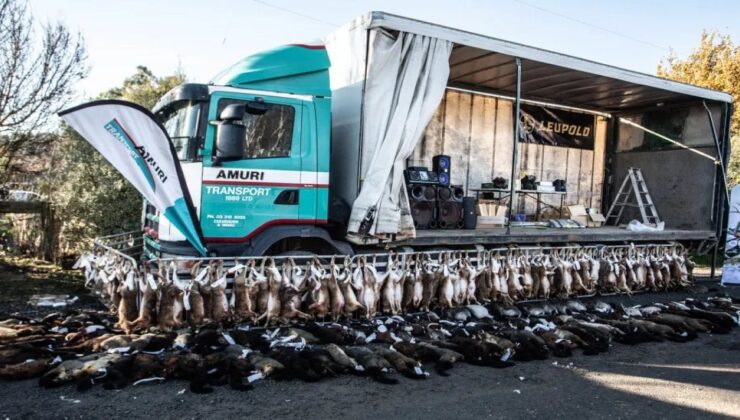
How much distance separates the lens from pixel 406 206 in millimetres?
6551

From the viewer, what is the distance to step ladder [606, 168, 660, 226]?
11258mm

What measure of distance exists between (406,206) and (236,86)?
250cm

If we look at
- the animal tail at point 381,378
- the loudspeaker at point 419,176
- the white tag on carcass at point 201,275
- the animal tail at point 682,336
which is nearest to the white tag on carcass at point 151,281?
the white tag on carcass at point 201,275

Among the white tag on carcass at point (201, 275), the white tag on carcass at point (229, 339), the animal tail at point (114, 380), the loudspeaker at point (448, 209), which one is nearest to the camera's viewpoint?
the animal tail at point (114, 380)

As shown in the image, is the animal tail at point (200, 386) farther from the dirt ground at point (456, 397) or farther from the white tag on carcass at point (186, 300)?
the white tag on carcass at point (186, 300)

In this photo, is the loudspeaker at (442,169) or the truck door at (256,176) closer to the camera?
the truck door at (256,176)

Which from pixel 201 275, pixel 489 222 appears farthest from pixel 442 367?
pixel 489 222

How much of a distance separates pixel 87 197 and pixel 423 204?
659cm

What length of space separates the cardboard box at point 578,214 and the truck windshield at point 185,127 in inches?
337

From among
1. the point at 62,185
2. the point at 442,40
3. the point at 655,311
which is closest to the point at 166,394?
the point at 442,40

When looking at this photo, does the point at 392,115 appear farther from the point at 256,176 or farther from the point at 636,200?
the point at 636,200

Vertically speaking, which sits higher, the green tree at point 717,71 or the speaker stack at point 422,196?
the green tree at point 717,71

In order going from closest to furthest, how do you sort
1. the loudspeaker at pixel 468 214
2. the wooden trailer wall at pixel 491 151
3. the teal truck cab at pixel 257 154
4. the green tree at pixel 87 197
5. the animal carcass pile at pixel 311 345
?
the animal carcass pile at pixel 311 345, the teal truck cab at pixel 257 154, the loudspeaker at pixel 468 214, the green tree at pixel 87 197, the wooden trailer wall at pixel 491 151

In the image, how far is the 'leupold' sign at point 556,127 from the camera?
11.2 meters
